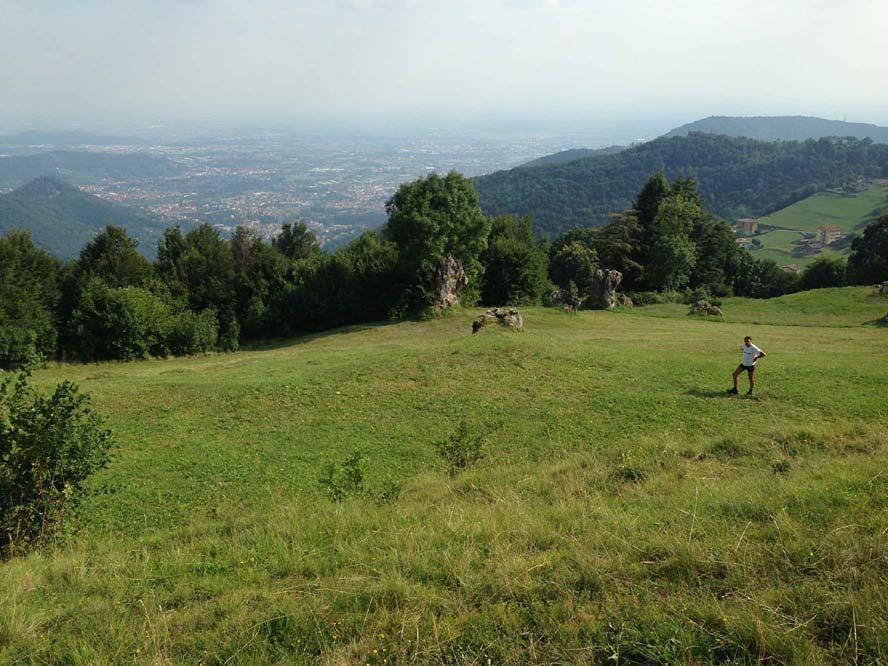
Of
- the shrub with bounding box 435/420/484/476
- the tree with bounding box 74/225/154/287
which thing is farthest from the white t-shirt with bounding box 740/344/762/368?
the tree with bounding box 74/225/154/287

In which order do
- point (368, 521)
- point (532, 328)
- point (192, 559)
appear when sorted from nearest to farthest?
point (192, 559) → point (368, 521) → point (532, 328)

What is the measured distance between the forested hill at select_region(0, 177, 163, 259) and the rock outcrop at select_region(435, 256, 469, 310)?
124 meters

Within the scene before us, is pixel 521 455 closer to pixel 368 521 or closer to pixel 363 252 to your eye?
pixel 368 521

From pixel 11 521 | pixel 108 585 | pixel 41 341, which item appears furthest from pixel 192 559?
pixel 41 341

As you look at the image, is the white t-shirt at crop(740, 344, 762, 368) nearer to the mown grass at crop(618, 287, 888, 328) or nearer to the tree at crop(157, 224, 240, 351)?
the mown grass at crop(618, 287, 888, 328)

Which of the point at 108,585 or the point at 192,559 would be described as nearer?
the point at 108,585

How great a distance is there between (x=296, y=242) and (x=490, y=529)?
60.6 metres

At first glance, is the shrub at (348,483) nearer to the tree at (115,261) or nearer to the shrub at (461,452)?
the shrub at (461,452)

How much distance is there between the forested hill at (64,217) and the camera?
472 ft

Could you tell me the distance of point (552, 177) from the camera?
16575cm

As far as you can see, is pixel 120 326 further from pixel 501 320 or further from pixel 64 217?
pixel 64 217

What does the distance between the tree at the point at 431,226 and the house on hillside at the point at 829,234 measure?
104137 mm

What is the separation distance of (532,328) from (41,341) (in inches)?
1321

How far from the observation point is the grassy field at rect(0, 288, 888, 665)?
189 inches
